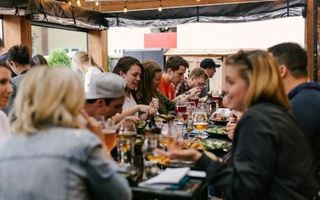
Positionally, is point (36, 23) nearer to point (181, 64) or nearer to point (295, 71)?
point (181, 64)

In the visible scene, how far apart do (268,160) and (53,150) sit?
0.89m

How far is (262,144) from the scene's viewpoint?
1762mm

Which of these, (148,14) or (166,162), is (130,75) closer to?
(166,162)

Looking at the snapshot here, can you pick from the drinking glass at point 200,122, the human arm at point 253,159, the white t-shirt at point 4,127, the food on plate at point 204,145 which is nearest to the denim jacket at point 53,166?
the human arm at point 253,159

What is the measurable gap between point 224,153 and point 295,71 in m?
0.72

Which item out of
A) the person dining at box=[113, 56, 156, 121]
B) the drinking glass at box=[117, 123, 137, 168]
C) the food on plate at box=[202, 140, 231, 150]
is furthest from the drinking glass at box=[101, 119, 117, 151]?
the person dining at box=[113, 56, 156, 121]

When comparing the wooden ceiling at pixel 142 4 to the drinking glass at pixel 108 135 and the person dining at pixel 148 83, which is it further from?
the drinking glass at pixel 108 135

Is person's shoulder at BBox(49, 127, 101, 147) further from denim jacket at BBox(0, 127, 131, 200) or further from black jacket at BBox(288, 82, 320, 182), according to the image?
black jacket at BBox(288, 82, 320, 182)

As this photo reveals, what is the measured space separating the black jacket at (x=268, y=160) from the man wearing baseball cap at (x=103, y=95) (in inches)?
36.9

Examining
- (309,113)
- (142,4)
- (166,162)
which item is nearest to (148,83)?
(166,162)

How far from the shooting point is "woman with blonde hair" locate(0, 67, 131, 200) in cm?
150

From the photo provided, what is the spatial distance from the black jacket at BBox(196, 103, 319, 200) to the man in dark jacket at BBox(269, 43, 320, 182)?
1.32 feet

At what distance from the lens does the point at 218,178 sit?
1.93m

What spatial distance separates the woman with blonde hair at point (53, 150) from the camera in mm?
1501
